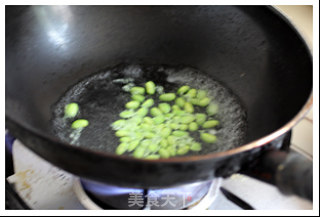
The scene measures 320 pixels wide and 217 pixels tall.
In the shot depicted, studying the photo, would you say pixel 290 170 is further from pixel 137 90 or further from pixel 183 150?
pixel 137 90

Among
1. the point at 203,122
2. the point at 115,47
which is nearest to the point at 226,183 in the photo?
the point at 203,122

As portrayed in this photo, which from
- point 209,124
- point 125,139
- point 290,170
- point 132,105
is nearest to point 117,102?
point 132,105

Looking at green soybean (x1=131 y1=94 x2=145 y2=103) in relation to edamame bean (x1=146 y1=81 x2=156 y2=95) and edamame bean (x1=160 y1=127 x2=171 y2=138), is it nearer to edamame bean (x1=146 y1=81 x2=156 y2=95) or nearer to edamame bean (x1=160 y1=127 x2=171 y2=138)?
edamame bean (x1=146 y1=81 x2=156 y2=95)

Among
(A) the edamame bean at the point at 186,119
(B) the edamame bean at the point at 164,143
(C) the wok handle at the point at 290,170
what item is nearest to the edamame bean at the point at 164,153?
(B) the edamame bean at the point at 164,143

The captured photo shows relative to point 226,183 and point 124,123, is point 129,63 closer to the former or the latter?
point 124,123

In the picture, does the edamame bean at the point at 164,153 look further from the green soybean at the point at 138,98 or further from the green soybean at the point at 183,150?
the green soybean at the point at 138,98

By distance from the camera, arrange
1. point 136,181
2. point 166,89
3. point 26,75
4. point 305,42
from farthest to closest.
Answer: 1. point 166,89
2. point 26,75
3. point 305,42
4. point 136,181
